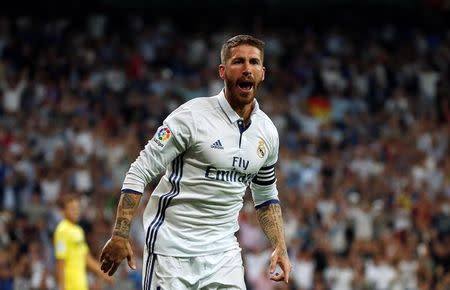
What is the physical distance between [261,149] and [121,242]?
104 cm

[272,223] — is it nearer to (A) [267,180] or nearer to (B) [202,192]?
(A) [267,180]

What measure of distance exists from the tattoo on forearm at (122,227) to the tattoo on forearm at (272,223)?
3.33ft

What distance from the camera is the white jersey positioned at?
224 inches

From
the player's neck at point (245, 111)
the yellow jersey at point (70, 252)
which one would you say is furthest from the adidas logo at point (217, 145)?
the yellow jersey at point (70, 252)

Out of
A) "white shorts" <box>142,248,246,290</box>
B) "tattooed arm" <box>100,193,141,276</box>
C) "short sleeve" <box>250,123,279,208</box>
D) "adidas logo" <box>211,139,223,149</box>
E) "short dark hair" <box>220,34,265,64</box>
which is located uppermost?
"short dark hair" <box>220,34,265,64</box>

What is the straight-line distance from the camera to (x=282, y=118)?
1766 cm

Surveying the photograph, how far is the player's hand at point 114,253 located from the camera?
214 inches

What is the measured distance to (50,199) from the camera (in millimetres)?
15398

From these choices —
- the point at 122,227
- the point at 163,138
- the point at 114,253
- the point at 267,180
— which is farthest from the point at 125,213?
the point at 267,180

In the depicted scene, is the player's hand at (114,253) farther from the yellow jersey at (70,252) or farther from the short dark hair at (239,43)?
the yellow jersey at (70,252)

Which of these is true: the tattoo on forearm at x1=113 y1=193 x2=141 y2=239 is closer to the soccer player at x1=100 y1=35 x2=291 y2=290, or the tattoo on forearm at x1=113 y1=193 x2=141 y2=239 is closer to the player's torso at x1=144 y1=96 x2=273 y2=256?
the soccer player at x1=100 y1=35 x2=291 y2=290

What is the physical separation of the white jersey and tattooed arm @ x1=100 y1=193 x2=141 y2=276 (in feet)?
0.29

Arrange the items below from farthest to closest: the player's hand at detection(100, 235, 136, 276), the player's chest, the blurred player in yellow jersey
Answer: the blurred player in yellow jersey
the player's chest
the player's hand at detection(100, 235, 136, 276)

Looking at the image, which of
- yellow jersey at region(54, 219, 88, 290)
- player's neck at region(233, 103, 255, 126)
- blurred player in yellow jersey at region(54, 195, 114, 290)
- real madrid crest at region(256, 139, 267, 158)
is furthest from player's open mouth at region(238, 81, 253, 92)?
yellow jersey at region(54, 219, 88, 290)
